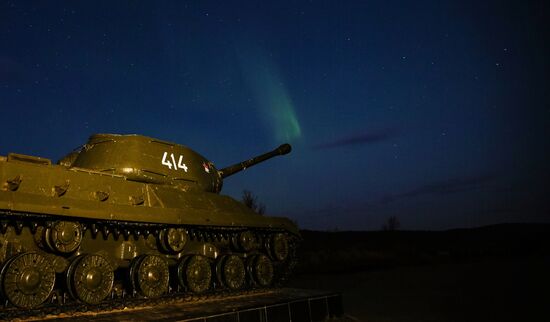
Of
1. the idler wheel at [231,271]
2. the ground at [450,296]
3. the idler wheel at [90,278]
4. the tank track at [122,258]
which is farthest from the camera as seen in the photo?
the idler wheel at [231,271]

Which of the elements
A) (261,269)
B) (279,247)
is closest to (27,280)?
(261,269)

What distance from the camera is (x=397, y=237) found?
65.7 metres

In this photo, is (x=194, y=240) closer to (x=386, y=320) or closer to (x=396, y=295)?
(x=386, y=320)

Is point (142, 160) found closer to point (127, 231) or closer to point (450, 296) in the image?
point (127, 231)

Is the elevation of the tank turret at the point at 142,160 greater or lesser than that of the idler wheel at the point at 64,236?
greater

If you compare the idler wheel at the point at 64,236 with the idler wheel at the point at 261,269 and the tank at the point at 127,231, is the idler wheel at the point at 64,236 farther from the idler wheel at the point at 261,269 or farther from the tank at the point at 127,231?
the idler wheel at the point at 261,269

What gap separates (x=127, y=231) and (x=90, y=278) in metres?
1.57

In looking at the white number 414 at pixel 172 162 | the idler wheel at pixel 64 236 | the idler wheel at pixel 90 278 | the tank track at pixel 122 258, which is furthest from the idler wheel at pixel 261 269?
the idler wheel at pixel 64 236

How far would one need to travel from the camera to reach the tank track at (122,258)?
7999mm

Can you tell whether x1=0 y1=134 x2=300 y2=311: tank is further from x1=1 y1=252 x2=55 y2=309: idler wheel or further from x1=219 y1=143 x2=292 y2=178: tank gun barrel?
x1=219 y1=143 x2=292 y2=178: tank gun barrel

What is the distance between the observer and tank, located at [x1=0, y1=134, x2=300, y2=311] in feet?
26.5

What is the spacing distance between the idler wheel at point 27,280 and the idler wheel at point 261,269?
5759 mm

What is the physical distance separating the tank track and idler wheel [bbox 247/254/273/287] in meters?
0.03

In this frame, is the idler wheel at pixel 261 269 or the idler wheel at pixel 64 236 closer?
the idler wheel at pixel 64 236
